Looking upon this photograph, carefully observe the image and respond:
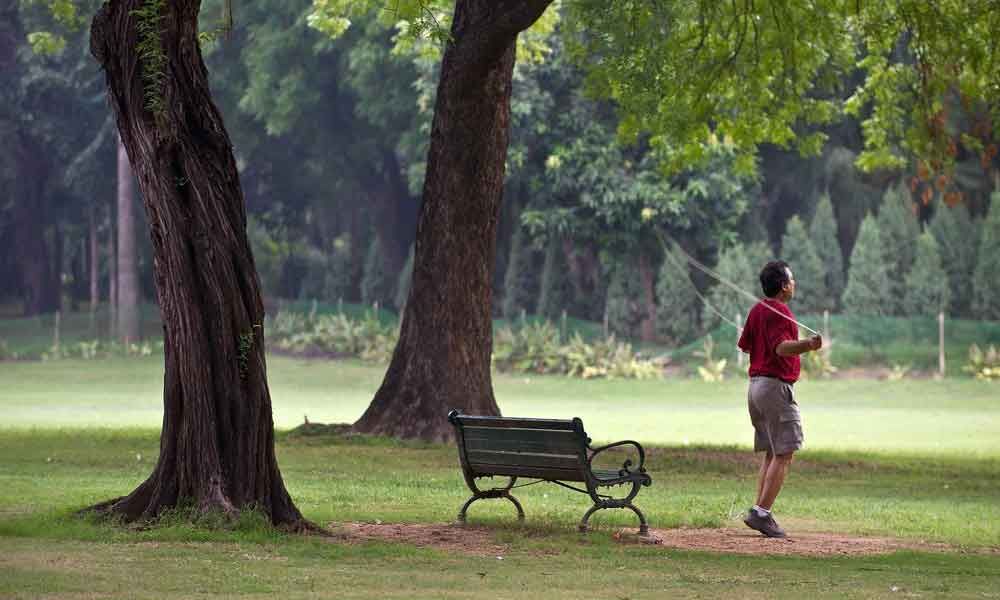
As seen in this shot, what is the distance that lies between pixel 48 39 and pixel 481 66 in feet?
26.8

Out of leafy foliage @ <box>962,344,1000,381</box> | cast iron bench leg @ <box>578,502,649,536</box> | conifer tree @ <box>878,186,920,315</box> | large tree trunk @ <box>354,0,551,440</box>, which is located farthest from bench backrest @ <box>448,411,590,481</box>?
conifer tree @ <box>878,186,920,315</box>

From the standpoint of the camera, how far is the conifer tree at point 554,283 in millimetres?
52906

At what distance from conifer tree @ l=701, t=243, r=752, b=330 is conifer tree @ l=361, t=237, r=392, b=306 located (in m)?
14.9

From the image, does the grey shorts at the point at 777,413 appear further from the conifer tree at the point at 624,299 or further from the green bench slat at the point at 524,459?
the conifer tree at the point at 624,299

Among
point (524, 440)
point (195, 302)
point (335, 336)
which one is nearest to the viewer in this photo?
point (195, 302)

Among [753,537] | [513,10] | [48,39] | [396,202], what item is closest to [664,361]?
[396,202]

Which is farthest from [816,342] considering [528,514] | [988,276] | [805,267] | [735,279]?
[805,267]

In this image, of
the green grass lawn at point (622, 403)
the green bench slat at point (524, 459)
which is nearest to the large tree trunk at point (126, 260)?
the green grass lawn at point (622, 403)

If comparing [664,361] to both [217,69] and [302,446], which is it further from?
[302,446]

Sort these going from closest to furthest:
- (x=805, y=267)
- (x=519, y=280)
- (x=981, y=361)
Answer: (x=981, y=361), (x=805, y=267), (x=519, y=280)

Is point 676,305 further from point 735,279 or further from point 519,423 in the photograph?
point 519,423

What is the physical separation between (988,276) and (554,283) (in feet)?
43.1

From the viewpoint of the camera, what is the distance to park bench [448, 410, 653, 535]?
11.8 meters

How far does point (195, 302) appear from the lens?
12.1 m
